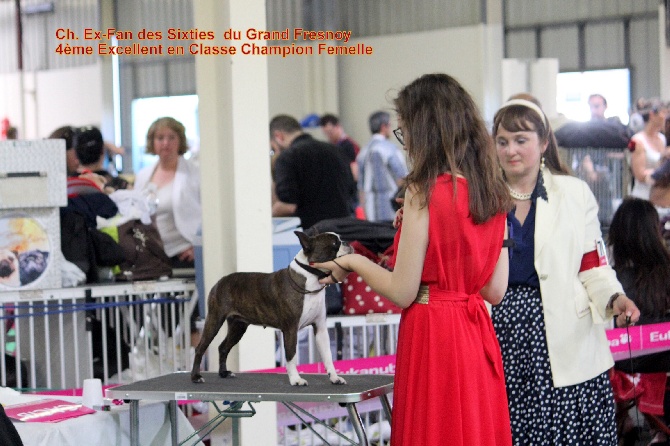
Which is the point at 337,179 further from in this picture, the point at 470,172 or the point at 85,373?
the point at 470,172

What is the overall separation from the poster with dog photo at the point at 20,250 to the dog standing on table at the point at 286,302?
1866mm

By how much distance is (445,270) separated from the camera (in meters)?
2.50

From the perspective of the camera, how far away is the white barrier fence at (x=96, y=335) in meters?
4.63

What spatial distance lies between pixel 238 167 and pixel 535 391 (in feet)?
5.54

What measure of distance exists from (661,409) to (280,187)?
2622mm

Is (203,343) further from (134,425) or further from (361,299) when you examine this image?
(361,299)

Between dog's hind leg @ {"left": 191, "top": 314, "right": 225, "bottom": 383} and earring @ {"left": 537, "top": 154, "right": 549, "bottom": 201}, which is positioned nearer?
dog's hind leg @ {"left": 191, "top": 314, "right": 225, "bottom": 383}

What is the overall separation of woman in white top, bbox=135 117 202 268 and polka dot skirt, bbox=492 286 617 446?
259 cm

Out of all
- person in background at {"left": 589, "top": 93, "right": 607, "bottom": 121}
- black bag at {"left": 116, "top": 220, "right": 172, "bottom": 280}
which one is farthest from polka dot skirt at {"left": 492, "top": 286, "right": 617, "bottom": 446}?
person in background at {"left": 589, "top": 93, "right": 607, "bottom": 121}

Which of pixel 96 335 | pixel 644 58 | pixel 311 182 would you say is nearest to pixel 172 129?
pixel 311 182

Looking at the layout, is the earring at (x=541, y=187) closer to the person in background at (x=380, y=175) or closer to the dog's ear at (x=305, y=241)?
the dog's ear at (x=305, y=241)

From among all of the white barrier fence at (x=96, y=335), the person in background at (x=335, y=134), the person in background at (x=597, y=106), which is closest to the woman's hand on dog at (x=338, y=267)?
the white barrier fence at (x=96, y=335)

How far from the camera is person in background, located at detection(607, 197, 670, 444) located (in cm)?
479

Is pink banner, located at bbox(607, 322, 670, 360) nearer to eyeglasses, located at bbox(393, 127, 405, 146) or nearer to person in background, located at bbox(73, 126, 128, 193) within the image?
eyeglasses, located at bbox(393, 127, 405, 146)
